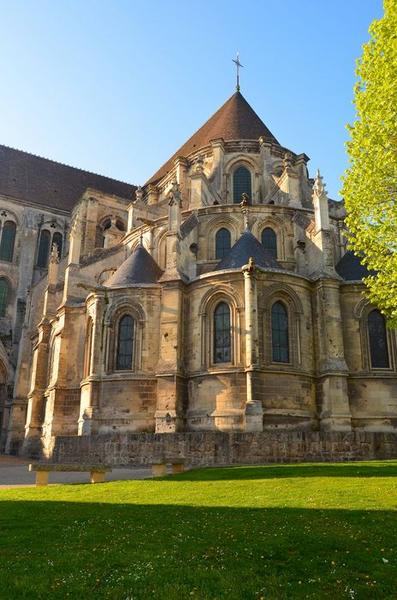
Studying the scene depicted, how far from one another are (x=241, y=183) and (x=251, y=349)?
15.9 m

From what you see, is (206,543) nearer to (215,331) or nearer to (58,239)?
(215,331)

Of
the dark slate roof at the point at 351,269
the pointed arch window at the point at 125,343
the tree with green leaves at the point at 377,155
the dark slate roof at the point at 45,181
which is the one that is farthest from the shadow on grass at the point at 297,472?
the dark slate roof at the point at 45,181

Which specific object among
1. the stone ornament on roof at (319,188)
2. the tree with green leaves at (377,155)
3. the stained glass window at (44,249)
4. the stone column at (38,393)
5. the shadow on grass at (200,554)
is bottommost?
the shadow on grass at (200,554)

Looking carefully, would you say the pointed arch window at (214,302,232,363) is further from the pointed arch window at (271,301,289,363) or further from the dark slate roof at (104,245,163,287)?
the dark slate roof at (104,245,163,287)

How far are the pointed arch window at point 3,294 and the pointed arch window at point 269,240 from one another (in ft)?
70.8

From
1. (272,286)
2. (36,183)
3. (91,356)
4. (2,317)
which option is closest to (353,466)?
(272,286)

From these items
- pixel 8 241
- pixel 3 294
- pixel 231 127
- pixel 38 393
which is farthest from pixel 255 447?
pixel 8 241

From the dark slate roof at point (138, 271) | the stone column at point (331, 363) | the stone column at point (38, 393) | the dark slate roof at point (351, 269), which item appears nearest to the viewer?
the stone column at point (331, 363)

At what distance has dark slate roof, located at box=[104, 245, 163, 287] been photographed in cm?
2462

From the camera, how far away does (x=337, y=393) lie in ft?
68.7

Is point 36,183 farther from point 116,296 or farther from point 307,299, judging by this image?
point 307,299

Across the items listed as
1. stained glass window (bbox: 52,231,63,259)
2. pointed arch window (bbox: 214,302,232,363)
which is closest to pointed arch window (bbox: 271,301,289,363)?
pointed arch window (bbox: 214,302,232,363)

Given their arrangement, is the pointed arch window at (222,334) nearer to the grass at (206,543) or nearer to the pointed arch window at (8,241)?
the grass at (206,543)

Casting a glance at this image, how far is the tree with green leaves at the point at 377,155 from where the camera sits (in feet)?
45.5
